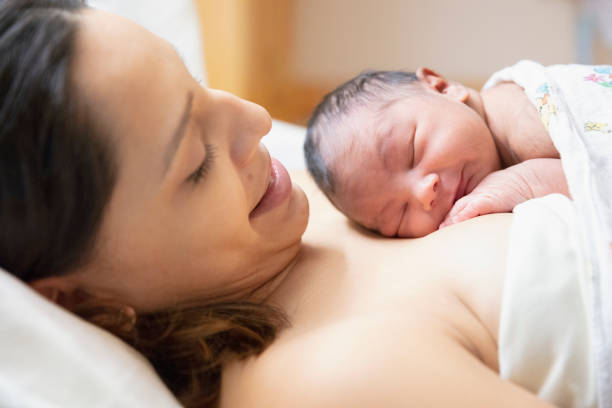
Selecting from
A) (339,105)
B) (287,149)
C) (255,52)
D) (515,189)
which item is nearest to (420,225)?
(515,189)

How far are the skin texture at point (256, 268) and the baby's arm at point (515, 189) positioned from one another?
5 centimetres

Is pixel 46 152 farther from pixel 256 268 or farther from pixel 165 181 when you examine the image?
pixel 256 268

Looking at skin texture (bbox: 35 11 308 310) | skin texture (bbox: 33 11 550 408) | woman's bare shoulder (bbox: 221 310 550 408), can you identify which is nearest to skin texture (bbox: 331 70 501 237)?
skin texture (bbox: 33 11 550 408)

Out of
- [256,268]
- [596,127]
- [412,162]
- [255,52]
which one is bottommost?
[255,52]

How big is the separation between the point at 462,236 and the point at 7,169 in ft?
1.90

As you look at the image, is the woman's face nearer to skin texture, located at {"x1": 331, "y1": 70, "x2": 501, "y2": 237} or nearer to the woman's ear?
the woman's ear

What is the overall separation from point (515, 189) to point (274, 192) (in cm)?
36

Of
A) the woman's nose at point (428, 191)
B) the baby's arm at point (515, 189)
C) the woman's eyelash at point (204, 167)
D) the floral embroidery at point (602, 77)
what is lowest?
the woman's nose at point (428, 191)

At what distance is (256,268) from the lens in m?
0.91

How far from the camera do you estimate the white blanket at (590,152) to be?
2.33ft

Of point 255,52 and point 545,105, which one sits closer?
point 545,105

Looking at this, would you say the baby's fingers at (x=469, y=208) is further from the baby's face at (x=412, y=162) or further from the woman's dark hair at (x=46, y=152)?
the woman's dark hair at (x=46, y=152)

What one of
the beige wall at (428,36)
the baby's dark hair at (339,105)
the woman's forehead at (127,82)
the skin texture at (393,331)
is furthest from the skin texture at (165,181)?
the beige wall at (428,36)

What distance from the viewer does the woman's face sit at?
0.70 metres
